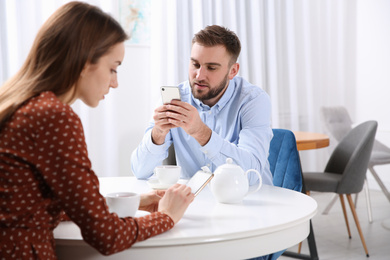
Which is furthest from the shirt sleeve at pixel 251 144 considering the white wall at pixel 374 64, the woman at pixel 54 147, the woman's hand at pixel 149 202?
the white wall at pixel 374 64

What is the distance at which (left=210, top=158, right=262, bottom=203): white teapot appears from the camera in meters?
1.47

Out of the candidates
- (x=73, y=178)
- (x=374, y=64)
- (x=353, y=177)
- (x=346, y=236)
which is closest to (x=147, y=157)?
(x=73, y=178)

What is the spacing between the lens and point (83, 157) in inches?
39.4

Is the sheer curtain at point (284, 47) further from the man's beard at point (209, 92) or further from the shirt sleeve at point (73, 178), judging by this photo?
the shirt sleeve at point (73, 178)

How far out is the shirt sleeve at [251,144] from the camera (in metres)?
1.90

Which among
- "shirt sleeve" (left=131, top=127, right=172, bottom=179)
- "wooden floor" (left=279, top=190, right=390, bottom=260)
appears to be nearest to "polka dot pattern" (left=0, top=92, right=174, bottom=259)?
"shirt sleeve" (left=131, top=127, right=172, bottom=179)

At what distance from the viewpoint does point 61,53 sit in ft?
3.47

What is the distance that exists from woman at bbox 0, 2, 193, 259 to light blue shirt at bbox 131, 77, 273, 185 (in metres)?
0.83

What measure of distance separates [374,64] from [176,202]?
16.0ft

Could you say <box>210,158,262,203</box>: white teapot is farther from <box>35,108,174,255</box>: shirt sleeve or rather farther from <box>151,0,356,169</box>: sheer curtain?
<box>151,0,356,169</box>: sheer curtain

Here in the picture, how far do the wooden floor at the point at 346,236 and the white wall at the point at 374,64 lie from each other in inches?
50.3

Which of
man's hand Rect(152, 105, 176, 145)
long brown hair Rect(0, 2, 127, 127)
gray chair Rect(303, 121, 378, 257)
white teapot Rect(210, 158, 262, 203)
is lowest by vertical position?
gray chair Rect(303, 121, 378, 257)

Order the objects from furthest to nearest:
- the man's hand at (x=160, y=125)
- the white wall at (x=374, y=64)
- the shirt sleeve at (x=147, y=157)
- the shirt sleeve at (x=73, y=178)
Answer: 1. the white wall at (x=374, y=64)
2. the shirt sleeve at (x=147, y=157)
3. the man's hand at (x=160, y=125)
4. the shirt sleeve at (x=73, y=178)

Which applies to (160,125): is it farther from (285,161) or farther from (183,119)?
(285,161)
